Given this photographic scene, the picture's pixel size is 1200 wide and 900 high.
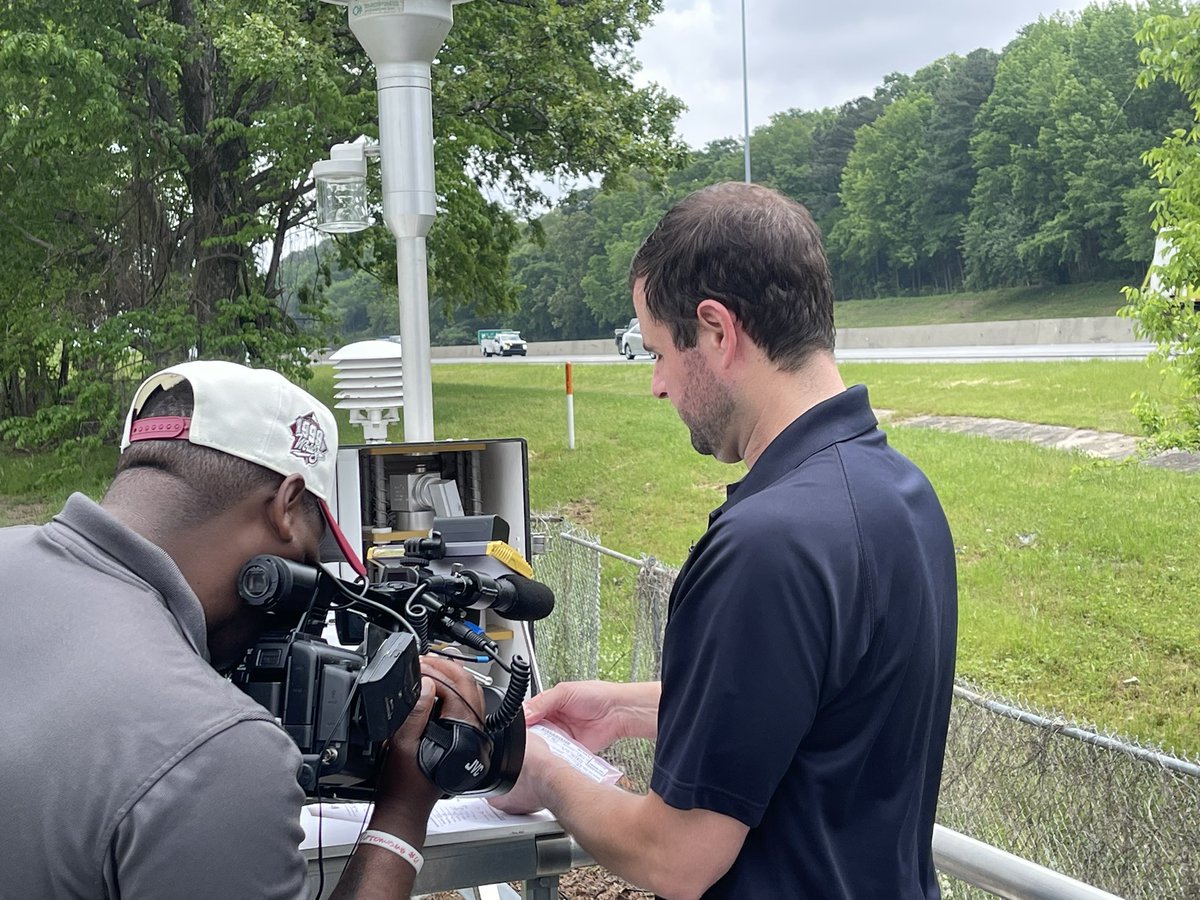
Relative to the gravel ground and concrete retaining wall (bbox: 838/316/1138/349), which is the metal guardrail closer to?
the gravel ground

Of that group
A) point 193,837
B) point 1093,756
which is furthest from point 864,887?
point 1093,756

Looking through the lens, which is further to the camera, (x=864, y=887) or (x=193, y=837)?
(x=864, y=887)

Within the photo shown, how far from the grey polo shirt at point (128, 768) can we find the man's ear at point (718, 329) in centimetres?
90

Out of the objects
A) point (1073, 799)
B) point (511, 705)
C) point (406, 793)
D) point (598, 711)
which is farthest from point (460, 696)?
point (1073, 799)

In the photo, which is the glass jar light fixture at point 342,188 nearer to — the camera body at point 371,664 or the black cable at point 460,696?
the camera body at point 371,664

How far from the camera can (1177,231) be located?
5180 millimetres

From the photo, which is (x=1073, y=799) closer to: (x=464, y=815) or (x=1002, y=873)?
(x=1002, y=873)

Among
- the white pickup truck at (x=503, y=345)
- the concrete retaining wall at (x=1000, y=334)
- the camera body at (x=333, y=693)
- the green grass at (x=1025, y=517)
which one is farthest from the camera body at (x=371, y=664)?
the white pickup truck at (x=503, y=345)

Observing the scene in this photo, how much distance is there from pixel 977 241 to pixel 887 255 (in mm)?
6892

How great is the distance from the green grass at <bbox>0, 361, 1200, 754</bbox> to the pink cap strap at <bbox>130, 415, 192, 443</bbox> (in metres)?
6.05

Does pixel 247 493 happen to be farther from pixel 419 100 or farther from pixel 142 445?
pixel 419 100

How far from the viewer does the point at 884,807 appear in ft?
5.57

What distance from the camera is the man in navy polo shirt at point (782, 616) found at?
1.58 m

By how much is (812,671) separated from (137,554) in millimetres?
946
